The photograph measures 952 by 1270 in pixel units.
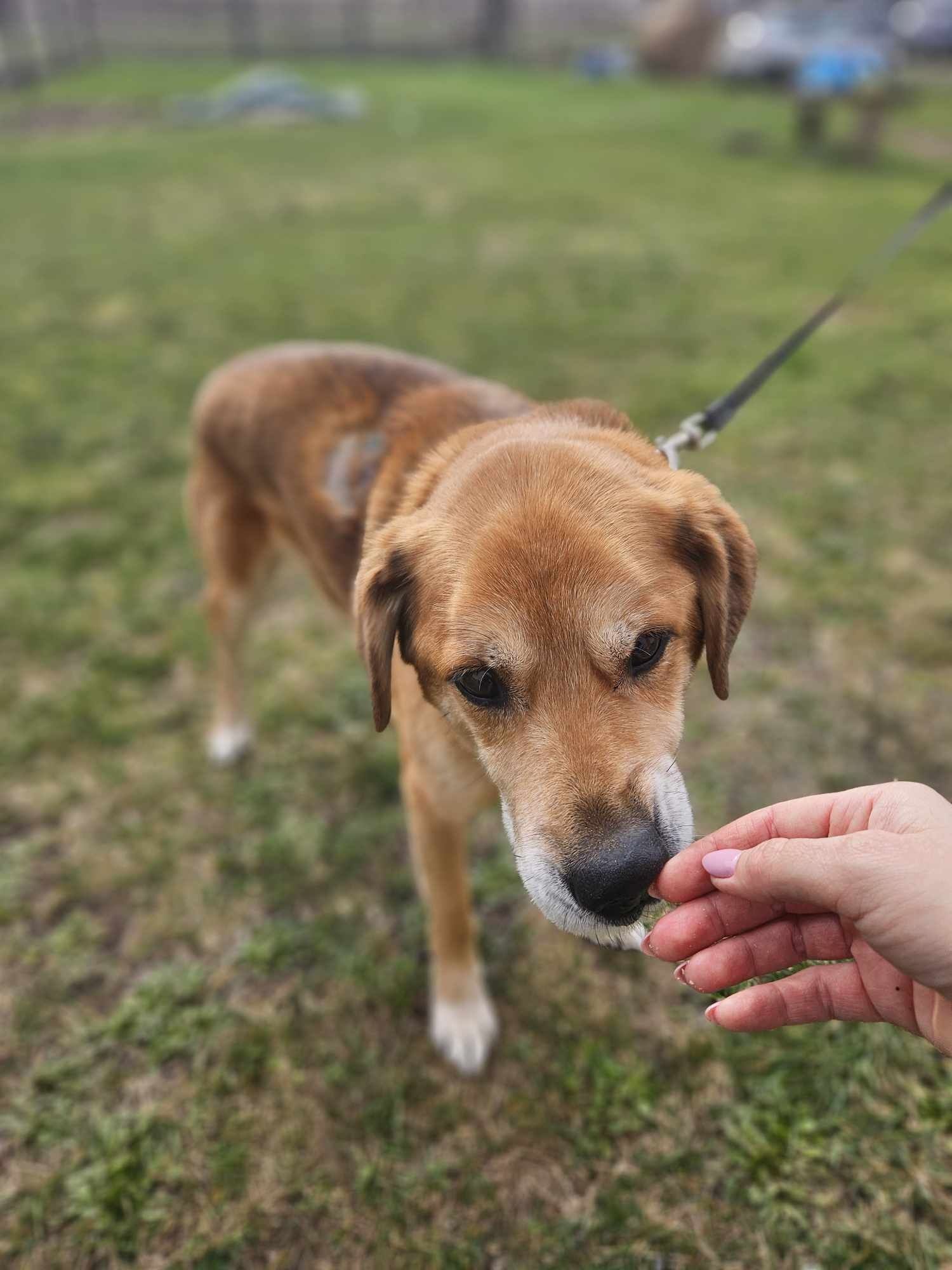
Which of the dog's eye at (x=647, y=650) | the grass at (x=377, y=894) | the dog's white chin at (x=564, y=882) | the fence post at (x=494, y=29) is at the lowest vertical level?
the grass at (x=377, y=894)

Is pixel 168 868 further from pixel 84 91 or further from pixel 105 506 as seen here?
pixel 84 91

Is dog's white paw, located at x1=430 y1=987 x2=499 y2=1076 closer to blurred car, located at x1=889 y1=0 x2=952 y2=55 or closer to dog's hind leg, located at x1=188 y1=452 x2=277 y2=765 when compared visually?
dog's hind leg, located at x1=188 y1=452 x2=277 y2=765

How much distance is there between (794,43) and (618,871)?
1182 inches

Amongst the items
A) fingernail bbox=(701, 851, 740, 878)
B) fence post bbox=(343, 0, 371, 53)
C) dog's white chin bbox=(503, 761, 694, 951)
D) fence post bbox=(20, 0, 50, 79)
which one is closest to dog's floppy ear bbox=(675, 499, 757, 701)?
dog's white chin bbox=(503, 761, 694, 951)

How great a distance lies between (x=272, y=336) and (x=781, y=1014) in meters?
8.15

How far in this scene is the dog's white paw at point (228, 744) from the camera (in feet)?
13.7

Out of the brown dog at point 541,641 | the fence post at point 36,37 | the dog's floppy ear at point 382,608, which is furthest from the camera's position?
the fence post at point 36,37

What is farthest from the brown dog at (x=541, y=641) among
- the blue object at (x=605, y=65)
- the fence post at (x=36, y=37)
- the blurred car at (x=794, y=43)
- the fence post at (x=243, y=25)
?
the fence post at (x=243, y=25)

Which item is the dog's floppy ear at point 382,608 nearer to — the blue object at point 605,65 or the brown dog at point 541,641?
the brown dog at point 541,641

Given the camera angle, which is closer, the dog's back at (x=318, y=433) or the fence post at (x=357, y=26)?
the dog's back at (x=318, y=433)

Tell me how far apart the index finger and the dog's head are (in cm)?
4

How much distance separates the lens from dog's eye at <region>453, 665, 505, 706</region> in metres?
2.09

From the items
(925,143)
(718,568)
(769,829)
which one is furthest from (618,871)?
(925,143)

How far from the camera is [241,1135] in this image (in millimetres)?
2783
